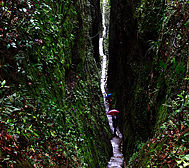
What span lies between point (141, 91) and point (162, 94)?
9.85 feet

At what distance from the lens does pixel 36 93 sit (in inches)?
139

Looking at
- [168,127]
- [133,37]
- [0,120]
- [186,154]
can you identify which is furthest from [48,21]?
[133,37]

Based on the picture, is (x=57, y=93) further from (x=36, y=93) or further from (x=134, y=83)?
(x=134, y=83)

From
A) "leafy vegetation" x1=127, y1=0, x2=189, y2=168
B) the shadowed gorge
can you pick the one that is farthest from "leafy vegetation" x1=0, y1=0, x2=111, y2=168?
"leafy vegetation" x1=127, y1=0, x2=189, y2=168

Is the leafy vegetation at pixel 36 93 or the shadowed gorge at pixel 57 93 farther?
the shadowed gorge at pixel 57 93

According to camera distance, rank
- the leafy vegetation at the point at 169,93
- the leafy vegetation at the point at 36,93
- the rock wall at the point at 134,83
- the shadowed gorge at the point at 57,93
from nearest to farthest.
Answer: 1. the leafy vegetation at the point at 36,93
2. the shadowed gorge at the point at 57,93
3. the leafy vegetation at the point at 169,93
4. the rock wall at the point at 134,83

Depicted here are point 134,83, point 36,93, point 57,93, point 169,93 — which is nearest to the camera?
point 36,93

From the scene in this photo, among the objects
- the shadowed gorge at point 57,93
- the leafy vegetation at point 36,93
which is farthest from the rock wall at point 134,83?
the leafy vegetation at point 36,93

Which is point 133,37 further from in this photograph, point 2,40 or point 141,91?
point 2,40

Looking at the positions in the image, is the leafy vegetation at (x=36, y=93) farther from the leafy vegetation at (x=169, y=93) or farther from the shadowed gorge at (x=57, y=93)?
the leafy vegetation at (x=169, y=93)

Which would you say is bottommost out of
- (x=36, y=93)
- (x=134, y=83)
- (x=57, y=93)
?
(x=134, y=83)

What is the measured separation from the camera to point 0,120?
93.4 inches

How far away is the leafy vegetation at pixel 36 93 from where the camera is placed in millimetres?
2613

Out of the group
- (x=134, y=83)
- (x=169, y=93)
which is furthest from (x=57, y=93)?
(x=134, y=83)
